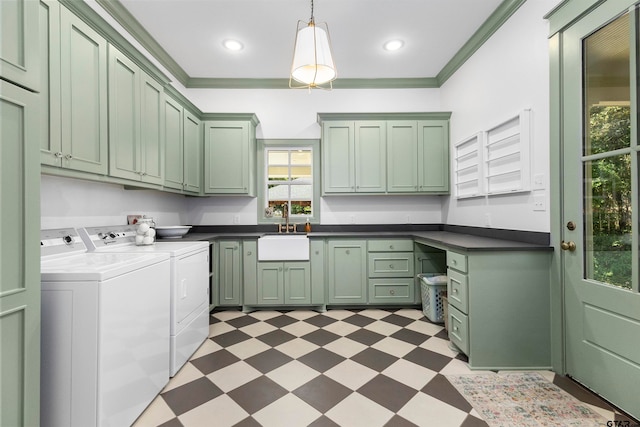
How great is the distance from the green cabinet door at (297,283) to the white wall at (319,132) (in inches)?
32.3

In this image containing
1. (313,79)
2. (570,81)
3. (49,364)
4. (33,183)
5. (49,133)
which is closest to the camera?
(33,183)

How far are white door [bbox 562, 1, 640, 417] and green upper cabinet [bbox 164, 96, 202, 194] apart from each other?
3309 mm

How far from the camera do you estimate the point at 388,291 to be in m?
3.23

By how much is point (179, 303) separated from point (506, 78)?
10.9 feet

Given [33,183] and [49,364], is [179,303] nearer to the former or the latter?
[49,364]

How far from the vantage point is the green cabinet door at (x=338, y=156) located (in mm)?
3482

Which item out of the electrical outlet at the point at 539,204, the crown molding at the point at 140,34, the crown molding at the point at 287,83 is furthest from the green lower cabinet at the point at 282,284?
the crown molding at the point at 140,34

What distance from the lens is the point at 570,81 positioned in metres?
1.87

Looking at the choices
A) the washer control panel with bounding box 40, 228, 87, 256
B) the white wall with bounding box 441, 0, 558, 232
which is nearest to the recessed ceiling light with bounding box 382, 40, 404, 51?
the white wall with bounding box 441, 0, 558, 232

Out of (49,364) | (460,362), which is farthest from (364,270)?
(49,364)

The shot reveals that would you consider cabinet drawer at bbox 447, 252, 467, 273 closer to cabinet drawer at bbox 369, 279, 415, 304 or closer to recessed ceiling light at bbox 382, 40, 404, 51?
cabinet drawer at bbox 369, 279, 415, 304

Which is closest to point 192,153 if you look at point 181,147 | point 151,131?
point 181,147

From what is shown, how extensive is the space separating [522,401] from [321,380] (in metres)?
1.25

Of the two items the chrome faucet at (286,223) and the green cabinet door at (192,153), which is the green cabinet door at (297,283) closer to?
the chrome faucet at (286,223)
